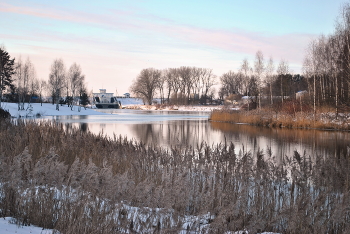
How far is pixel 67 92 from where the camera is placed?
68.3m

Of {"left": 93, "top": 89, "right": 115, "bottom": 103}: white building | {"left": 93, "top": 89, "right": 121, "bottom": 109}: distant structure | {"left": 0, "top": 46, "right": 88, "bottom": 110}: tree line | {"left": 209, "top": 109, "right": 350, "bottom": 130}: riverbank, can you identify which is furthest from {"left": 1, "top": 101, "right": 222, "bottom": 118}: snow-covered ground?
{"left": 209, "top": 109, "right": 350, "bottom": 130}: riverbank

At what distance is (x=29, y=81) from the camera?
2041 inches

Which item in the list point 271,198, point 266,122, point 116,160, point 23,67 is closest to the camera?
point 271,198

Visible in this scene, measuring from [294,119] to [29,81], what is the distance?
129 feet

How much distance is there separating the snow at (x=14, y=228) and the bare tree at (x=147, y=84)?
328 feet

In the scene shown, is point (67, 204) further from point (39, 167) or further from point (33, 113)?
point (33, 113)

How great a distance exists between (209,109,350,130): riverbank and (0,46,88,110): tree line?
91.3 ft

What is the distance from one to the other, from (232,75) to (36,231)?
4357 inches

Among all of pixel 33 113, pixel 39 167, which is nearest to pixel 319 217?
pixel 39 167

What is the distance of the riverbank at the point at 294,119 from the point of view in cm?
2714

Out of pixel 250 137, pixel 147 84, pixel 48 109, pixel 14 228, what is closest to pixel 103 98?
pixel 147 84

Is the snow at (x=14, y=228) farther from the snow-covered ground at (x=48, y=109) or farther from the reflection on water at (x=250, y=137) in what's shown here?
the snow-covered ground at (x=48, y=109)

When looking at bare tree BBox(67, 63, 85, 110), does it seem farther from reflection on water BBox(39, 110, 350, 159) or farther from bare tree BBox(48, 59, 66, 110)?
reflection on water BBox(39, 110, 350, 159)

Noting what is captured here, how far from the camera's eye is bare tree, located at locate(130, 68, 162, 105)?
344 feet
